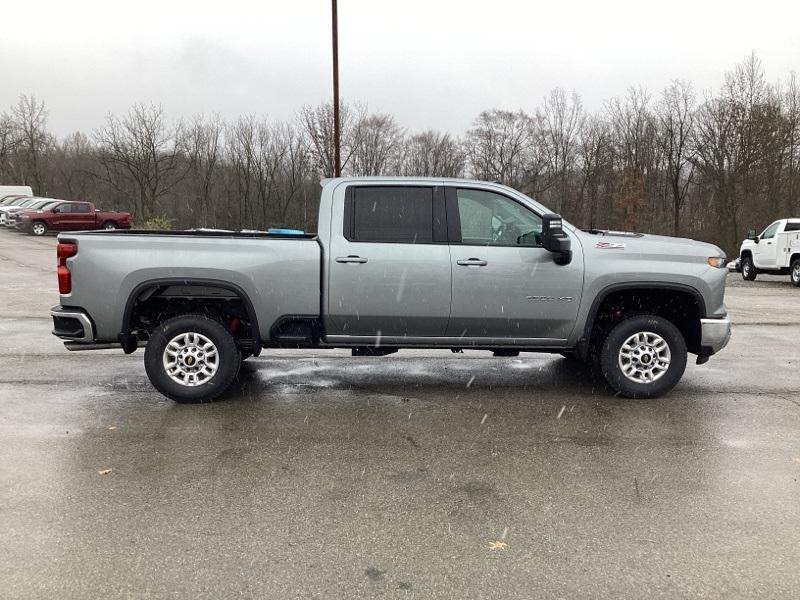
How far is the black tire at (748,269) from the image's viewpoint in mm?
22031

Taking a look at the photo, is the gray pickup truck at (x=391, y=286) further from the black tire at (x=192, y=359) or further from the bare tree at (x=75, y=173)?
the bare tree at (x=75, y=173)

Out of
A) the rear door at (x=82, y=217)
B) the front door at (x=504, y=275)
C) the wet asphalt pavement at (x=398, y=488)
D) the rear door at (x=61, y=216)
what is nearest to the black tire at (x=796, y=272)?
the wet asphalt pavement at (x=398, y=488)

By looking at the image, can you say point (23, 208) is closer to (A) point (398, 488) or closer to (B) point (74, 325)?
(B) point (74, 325)

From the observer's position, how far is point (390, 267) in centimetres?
585

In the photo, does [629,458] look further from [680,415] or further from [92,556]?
[92,556]

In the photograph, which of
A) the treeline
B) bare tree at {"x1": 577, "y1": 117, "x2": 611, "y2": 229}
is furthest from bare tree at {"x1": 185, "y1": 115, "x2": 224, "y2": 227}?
bare tree at {"x1": 577, "y1": 117, "x2": 611, "y2": 229}

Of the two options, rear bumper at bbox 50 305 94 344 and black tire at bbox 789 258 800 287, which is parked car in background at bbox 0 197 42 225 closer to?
rear bumper at bbox 50 305 94 344

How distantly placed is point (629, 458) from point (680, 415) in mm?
1367

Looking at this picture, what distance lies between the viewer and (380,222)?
237 inches

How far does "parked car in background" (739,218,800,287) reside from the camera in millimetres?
19781

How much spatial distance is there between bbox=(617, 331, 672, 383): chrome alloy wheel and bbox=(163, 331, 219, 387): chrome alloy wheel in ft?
12.2

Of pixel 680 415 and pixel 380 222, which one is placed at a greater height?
pixel 380 222

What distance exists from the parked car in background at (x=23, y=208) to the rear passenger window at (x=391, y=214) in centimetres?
3523

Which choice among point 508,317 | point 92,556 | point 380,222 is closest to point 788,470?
point 508,317
